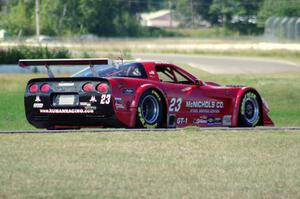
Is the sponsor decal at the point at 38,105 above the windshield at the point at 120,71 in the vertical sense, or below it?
below

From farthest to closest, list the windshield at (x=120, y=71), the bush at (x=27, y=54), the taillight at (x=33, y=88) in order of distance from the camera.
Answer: the bush at (x=27, y=54) < the windshield at (x=120, y=71) < the taillight at (x=33, y=88)

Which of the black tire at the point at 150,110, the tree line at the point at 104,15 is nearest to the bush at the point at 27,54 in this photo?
the black tire at the point at 150,110

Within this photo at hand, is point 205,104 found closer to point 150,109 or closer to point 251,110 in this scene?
point 251,110

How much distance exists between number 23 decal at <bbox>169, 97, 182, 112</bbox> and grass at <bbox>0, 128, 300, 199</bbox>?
1.67m

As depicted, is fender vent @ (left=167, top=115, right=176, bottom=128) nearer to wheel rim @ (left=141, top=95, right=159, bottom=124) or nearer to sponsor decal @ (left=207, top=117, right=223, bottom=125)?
wheel rim @ (left=141, top=95, right=159, bottom=124)

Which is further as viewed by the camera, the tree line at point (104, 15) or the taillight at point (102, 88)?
the tree line at point (104, 15)

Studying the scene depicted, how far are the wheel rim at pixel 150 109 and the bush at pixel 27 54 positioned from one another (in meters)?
25.8

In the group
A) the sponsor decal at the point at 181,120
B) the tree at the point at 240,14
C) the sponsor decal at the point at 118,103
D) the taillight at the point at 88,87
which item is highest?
the taillight at the point at 88,87

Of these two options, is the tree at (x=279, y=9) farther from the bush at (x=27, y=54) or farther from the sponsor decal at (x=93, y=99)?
the sponsor decal at (x=93, y=99)

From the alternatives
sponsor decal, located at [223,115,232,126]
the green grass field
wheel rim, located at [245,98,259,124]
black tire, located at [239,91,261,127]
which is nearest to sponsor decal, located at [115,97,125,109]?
the green grass field

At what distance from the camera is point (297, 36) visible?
6850 centimetres

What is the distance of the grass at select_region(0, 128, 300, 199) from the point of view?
876cm

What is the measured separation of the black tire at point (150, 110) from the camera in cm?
1392

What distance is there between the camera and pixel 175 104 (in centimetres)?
1455
